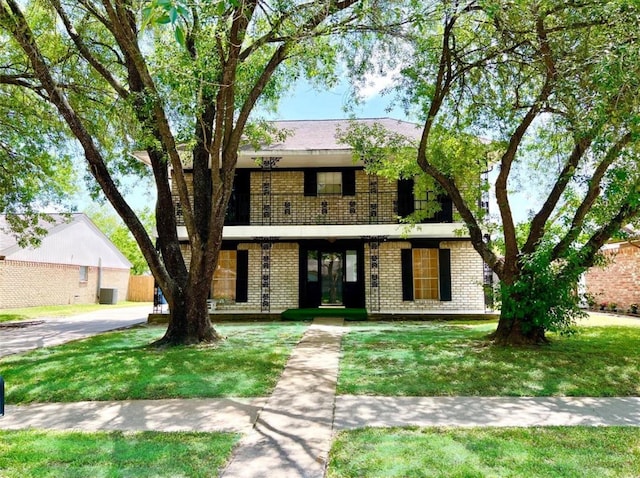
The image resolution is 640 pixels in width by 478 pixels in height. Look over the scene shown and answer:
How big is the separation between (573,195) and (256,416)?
25.8 ft

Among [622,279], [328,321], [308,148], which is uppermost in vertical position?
[308,148]

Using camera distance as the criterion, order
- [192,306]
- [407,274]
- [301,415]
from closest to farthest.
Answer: [301,415] → [192,306] → [407,274]

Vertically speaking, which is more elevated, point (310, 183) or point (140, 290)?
point (310, 183)

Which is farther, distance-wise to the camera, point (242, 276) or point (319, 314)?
point (242, 276)

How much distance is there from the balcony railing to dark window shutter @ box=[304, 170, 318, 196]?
7.0 inches

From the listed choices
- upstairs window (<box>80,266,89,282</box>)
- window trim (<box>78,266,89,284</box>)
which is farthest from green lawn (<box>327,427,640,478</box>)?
upstairs window (<box>80,266,89,282</box>)

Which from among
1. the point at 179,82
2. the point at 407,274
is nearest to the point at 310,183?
the point at 407,274

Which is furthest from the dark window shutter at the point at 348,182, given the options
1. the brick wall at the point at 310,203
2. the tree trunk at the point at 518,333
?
the tree trunk at the point at 518,333

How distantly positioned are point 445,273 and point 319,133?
6900 millimetres

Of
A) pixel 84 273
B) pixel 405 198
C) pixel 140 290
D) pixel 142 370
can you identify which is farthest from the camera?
pixel 140 290

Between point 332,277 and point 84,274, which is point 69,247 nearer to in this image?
point 84,274

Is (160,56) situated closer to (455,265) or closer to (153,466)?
(153,466)

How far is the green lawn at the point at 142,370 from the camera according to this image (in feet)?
20.0

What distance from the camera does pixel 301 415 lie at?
16.6 ft
